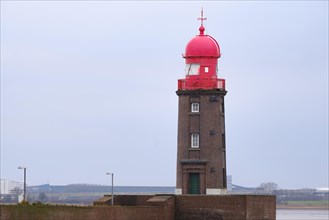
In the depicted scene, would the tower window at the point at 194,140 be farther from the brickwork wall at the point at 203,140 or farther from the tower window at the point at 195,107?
the tower window at the point at 195,107

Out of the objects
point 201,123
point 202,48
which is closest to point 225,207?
point 201,123

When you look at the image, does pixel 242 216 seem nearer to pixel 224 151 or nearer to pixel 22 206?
pixel 224 151

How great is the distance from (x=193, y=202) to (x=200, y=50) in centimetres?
694

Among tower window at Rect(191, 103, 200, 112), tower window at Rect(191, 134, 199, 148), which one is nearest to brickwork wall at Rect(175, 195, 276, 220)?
tower window at Rect(191, 134, 199, 148)

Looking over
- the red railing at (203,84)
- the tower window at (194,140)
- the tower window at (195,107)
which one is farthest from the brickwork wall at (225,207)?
the red railing at (203,84)

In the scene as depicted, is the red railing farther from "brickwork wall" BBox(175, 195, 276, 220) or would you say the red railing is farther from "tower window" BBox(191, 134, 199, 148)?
"brickwork wall" BBox(175, 195, 276, 220)

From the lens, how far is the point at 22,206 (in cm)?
4134

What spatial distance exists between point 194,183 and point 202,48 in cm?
577

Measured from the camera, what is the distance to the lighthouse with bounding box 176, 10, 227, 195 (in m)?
53.9

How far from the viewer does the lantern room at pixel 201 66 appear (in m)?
54.3

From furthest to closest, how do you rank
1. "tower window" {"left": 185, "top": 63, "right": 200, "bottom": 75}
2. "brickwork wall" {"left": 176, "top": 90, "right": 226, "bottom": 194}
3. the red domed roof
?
1. "tower window" {"left": 185, "top": 63, "right": 200, "bottom": 75}
2. the red domed roof
3. "brickwork wall" {"left": 176, "top": 90, "right": 226, "bottom": 194}

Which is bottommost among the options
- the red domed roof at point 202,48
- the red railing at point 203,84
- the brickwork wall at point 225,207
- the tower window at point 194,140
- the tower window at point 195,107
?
the brickwork wall at point 225,207

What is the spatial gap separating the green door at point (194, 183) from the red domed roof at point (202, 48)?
5105 millimetres

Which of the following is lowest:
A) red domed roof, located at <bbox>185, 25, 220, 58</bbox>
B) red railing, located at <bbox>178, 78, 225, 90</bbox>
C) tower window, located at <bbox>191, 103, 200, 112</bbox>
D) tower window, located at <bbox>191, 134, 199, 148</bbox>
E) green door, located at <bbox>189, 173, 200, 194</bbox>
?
green door, located at <bbox>189, 173, 200, 194</bbox>
